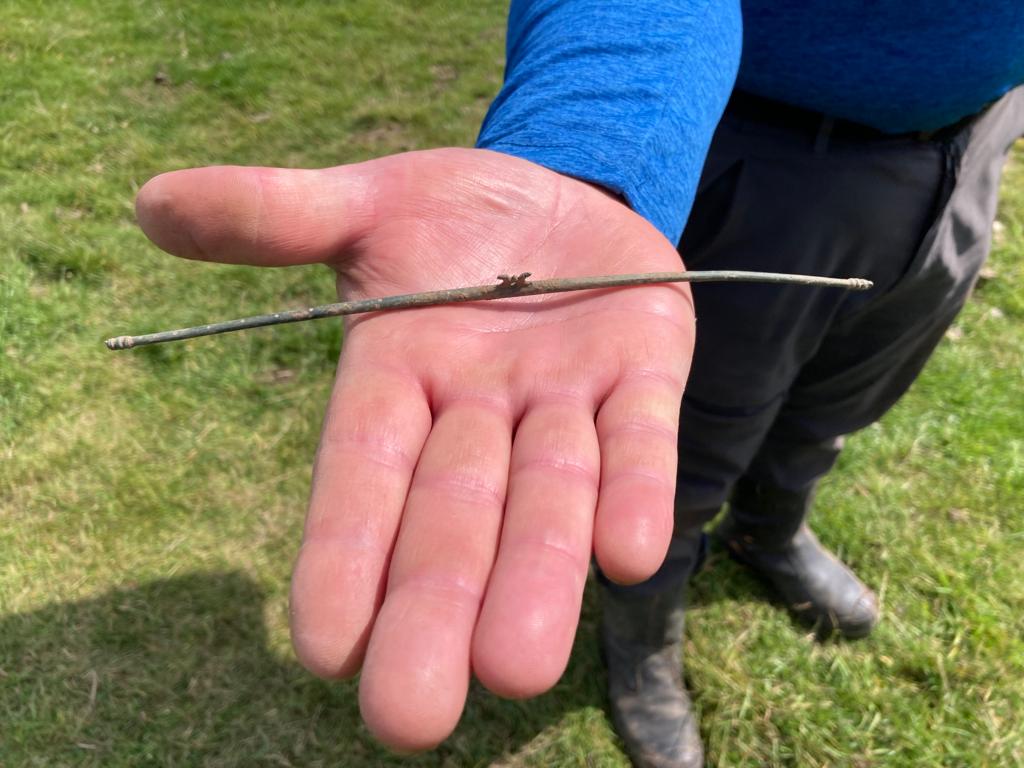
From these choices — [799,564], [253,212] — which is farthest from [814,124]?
[799,564]

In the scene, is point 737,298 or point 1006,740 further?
point 1006,740

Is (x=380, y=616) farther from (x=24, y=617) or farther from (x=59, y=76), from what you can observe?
(x=59, y=76)

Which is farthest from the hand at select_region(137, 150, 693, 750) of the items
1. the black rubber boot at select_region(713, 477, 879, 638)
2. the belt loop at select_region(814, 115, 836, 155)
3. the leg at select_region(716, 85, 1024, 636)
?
the black rubber boot at select_region(713, 477, 879, 638)

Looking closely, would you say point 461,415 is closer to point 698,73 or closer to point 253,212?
point 253,212

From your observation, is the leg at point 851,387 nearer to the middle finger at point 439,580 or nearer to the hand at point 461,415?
the hand at point 461,415

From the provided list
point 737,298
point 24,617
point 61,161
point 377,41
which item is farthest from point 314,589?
point 377,41

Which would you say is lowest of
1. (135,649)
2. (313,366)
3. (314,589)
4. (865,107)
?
(135,649)

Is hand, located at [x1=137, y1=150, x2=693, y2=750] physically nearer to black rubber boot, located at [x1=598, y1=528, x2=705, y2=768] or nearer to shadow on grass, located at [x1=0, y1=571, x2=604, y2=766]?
black rubber boot, located at [x1=598, y1=528, x2=705, y2=768]
